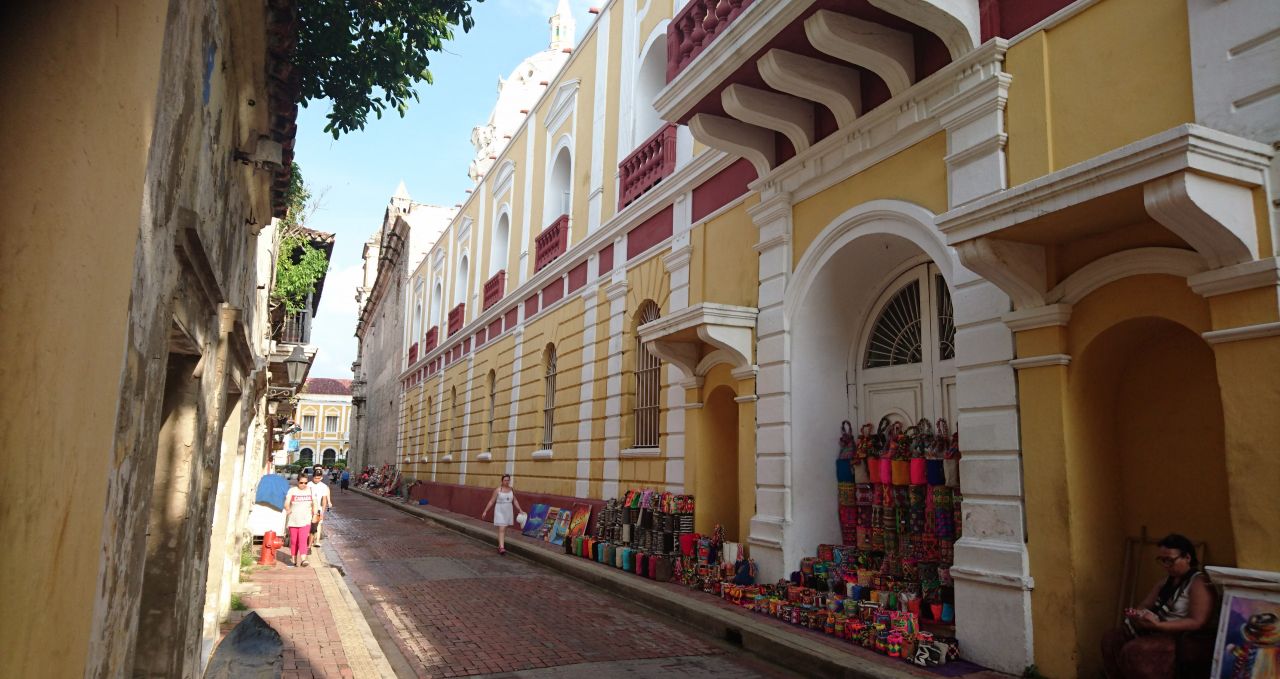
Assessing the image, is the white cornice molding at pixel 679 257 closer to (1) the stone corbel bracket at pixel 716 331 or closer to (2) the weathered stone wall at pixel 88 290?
(1) the stone corbel bracket at pixel 716 331

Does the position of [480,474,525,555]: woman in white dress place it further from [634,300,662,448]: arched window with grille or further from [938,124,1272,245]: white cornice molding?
[938,124,1272,245]: white cornice molding

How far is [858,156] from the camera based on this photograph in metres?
8.66

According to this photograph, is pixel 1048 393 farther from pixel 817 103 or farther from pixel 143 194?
pixel 143 194

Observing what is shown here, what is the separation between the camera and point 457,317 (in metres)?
28.3

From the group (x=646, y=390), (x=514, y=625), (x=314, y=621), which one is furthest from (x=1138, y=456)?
(x=646, y=390)

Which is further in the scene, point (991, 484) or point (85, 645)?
point (991, 484)

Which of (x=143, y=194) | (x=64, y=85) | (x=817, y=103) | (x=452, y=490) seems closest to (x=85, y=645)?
(x=143, y=194)

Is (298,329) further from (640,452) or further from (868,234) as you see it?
(868,234)

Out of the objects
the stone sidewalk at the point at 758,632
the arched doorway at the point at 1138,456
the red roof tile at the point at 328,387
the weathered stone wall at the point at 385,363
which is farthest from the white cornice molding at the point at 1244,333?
the red roof tile at the point at 328,387

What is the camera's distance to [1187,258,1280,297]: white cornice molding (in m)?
4.87

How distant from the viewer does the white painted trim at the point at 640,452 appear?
12.9 m

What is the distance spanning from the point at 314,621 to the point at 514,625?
2.04m

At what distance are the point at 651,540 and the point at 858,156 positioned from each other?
6.15m

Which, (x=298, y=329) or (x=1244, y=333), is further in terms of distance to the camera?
(x=298, y=329)
